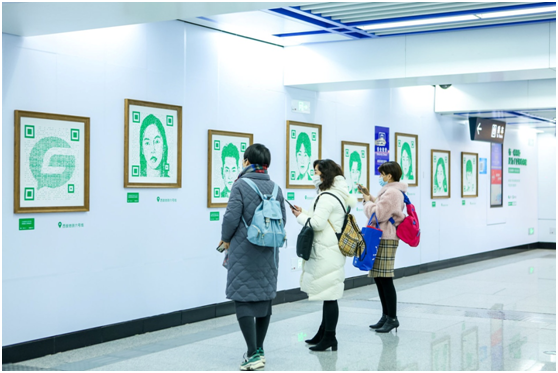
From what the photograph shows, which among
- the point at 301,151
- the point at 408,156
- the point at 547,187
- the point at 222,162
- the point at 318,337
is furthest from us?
the point at 547,187

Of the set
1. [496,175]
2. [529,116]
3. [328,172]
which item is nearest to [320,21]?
[328,172]

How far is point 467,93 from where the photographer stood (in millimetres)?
11523

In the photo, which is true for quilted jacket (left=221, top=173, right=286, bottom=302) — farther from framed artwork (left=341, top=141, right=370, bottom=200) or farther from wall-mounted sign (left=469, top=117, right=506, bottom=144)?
wall-mounted sign (left=469, top=117, right=506, bottom=144)

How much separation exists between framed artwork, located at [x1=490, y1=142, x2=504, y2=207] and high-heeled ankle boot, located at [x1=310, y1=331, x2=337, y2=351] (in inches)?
391

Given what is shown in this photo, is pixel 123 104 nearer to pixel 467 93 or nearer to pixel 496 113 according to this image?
pixel 467 93

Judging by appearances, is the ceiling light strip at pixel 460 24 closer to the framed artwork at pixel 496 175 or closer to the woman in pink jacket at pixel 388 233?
the woman in pink jacket at pixel 388 233

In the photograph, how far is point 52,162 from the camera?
571 cm

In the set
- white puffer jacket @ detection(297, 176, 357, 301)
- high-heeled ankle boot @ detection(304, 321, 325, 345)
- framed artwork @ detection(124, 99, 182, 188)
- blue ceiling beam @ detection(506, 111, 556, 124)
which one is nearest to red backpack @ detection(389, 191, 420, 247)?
white puffer jacket @ detection(297, 176, 357, 301)

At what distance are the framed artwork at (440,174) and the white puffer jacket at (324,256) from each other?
678 centimetres

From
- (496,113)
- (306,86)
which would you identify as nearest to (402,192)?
(306,86)

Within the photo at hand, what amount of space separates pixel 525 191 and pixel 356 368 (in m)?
13.0

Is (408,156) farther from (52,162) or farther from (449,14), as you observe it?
(52,162)

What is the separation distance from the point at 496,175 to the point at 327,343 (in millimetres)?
10475

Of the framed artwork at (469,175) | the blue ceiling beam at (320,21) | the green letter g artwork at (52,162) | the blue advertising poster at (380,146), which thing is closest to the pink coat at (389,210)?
the blue ceiling beam at (320,21)
